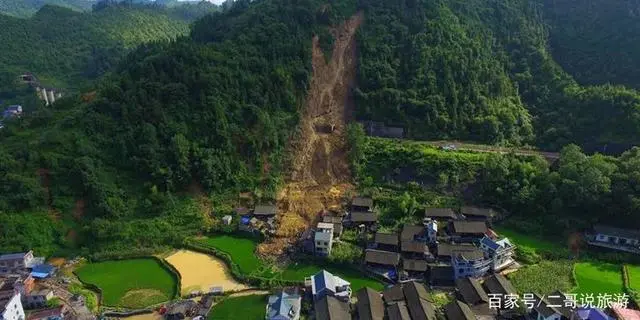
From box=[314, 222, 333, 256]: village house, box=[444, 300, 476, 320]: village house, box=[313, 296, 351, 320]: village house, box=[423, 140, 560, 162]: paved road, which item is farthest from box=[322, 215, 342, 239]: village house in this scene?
box=[423, 140, 560, 162]: paved road

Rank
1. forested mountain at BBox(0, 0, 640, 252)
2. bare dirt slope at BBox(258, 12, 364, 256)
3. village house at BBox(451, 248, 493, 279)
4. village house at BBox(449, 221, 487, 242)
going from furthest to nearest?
bare dirt slope at BBox(258, 12, 364, 256), forested mountain at BBox(0, 0, 640, 252), village house at BBox(449, 221, 487, 242), village house at BBox(451, 248, 493, 279)

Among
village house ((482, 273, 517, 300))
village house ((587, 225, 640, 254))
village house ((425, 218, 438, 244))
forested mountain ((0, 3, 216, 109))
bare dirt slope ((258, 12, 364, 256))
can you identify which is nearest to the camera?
village house ((482, 273, 517, 300))

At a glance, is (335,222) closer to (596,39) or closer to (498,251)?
(498,251)

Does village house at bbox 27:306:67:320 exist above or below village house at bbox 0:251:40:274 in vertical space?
below

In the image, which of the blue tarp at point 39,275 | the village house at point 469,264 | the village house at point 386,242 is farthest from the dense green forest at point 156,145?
the village house at point 469,264

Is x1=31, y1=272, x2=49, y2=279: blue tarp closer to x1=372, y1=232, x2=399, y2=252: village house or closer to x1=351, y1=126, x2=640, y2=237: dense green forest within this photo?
x1=372, y1=232, x2=399, y2=252: village house

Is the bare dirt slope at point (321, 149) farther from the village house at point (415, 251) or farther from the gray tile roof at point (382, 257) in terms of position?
the village house at point (415, 251)

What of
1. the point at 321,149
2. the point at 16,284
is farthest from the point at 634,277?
the point at 16,284
